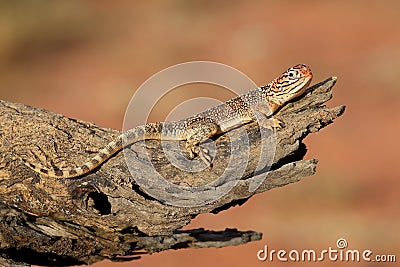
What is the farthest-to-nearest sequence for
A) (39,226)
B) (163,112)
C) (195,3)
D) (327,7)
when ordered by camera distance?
1. (195,3)
2. (327,7)
3. (163,112)
4. (39,226)

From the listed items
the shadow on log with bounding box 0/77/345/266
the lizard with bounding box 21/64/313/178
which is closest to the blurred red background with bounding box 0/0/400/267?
the lizard with bounding box 21/64/313/178

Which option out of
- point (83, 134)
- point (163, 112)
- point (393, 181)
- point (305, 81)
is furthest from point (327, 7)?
point (83, 134)

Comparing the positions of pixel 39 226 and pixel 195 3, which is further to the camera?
pixel 195 3

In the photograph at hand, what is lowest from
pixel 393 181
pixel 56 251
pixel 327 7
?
pixel 56 251

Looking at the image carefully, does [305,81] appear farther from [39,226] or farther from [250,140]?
[39,226]

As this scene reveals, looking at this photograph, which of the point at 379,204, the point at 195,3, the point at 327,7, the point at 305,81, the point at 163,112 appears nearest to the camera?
the point at 305,81

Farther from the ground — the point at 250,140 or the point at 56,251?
the point at 250,140

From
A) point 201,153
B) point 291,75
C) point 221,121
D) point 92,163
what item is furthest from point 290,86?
point 92,163
